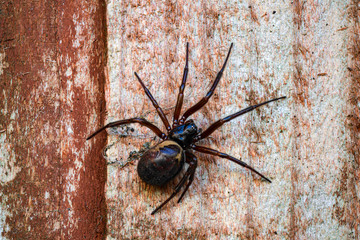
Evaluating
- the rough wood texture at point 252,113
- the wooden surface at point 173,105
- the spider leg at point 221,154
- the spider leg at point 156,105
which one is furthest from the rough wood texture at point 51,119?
the spider leg at point 221,154

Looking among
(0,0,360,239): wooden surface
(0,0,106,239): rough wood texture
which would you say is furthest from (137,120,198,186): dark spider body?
(0,0,106,239): rough wood texture

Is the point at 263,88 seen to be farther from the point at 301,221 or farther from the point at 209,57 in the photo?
the point at 301,221

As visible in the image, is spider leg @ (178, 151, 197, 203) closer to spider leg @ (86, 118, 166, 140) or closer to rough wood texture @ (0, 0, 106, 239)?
spider leg @ (86, 118, 166, 140)

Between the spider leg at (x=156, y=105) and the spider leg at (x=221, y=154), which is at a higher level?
the spider leg at (x=156, y=105)

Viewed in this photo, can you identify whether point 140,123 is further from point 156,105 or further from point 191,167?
point 191,167

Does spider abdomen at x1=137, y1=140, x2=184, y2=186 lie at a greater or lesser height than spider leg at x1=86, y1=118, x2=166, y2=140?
lesser

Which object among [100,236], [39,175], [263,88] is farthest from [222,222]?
[39,175]

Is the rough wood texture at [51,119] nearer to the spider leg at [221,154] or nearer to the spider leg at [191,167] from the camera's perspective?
the spider leg at [191,167]
